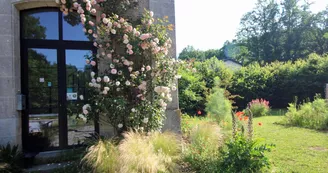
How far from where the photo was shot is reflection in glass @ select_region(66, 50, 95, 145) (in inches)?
183

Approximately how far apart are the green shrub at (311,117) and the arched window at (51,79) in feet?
22.4

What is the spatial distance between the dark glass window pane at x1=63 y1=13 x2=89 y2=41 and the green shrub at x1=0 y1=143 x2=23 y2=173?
2309mm

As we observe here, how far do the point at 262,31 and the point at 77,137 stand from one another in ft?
124

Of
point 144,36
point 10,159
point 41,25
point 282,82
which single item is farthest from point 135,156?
point 282,82

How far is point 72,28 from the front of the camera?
15.5 feet

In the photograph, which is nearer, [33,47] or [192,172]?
[192,172]

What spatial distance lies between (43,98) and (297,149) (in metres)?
5.49

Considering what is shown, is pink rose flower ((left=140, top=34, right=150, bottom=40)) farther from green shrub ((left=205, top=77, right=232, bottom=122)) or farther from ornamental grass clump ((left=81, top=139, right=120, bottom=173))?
green shrub ((left=205, top=77, right=232, bottom=122))

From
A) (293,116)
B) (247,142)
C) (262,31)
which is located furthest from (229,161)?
(262,31)

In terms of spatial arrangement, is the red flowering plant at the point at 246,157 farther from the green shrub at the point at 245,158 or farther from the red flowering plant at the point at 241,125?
the red flowering plant at the point at 241,125

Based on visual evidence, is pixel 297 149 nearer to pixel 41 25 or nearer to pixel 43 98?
pixel 43 98

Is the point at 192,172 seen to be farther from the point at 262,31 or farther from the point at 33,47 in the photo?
the point at 262,31

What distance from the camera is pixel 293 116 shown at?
25.6 ft

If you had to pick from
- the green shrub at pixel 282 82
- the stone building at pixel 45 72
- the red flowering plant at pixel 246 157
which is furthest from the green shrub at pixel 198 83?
the red flowering plant at pixel 246 157
